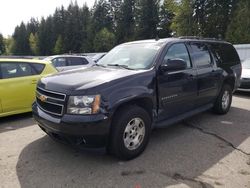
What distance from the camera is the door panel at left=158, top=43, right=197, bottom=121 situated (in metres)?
4.80

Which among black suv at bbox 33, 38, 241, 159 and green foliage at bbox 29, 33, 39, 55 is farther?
green foliage at bbox 29, 33, 39, 55

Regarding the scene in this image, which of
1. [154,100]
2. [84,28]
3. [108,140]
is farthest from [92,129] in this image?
[84,28]

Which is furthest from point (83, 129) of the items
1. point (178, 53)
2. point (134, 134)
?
point (178, 53)

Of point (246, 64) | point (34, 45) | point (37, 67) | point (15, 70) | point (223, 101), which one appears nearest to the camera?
point (15, 70)

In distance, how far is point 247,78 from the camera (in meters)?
10.3

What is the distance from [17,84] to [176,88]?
3734 millimetres

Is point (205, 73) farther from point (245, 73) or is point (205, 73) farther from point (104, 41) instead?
point (104, 41)

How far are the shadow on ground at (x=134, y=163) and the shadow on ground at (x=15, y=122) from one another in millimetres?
1188

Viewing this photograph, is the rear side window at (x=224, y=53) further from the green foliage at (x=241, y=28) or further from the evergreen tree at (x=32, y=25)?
the evergreen tree at (x=32, y=25)

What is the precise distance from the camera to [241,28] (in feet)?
102

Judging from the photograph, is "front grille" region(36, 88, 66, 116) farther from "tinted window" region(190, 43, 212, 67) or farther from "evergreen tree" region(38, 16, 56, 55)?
"evergreen tree" region(38, 16, 56, 55)

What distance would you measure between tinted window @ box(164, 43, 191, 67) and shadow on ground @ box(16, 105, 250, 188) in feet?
4.92

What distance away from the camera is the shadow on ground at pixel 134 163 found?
371 cm

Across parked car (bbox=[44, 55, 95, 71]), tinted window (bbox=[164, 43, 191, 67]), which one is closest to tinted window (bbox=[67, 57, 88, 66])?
Result: parked car (bbox=[44, 55, 95, 71])
